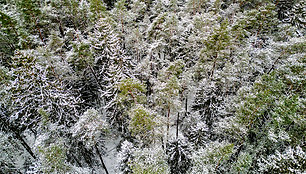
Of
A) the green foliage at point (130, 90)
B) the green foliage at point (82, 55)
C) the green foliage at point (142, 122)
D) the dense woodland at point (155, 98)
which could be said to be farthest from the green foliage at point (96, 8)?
the green foliage at point (142, 122)

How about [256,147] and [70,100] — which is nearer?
[256,147]

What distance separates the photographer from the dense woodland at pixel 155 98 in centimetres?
1329

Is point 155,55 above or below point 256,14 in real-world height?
below

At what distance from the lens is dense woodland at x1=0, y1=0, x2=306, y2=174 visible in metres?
13.3

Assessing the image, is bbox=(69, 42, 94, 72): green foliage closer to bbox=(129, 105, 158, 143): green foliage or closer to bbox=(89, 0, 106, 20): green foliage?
bbox=(89, 0, 106, 20): green foliage

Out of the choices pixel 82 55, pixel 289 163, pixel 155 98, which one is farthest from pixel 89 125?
pixel 289 163

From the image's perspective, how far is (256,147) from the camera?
14.8 metres

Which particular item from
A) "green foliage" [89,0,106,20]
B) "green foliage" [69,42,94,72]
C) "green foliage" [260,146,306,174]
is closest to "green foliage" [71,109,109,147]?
"green foliage" [69,42,94,72]

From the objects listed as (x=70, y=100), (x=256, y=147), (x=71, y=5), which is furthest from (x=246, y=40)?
(x=71, y=5)

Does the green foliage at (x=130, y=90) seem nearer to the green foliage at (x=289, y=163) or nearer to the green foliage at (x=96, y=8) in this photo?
the green foliage at (x=289, y=163)

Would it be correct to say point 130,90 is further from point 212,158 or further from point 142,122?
point 212,158

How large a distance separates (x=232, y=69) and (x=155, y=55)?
9668mm

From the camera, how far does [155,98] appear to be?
1627 cm

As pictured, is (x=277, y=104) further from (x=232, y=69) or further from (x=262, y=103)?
(x=232, y=69)
